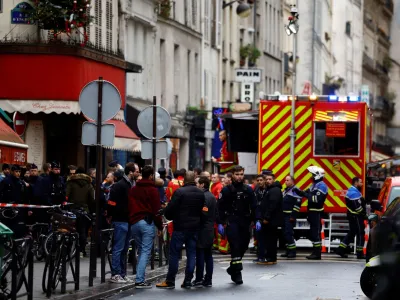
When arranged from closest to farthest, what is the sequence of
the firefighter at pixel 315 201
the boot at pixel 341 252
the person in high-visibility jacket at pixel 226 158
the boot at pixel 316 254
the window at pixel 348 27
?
the boot at pixel 316 254, the firefighter at pixel 315 201, the boot at pixel 341 252, the person in high-visibility jacket at pixel 226 158, the window at pixel 348 27

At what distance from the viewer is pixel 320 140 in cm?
2853

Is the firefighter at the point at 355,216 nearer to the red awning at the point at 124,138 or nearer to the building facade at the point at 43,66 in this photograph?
the building facade at the point at 43,66

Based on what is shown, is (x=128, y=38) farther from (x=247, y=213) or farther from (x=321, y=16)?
(x=321, y=16)

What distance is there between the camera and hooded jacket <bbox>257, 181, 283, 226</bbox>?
24531mm

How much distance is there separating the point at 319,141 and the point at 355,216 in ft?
7.55

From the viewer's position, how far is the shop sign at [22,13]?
2980cm

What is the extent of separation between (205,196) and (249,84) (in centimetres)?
3137

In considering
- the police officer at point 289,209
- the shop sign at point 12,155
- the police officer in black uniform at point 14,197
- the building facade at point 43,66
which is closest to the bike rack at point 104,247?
the shop sign at point 12,155

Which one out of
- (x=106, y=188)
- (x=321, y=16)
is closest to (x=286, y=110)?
(x=106, y=188)

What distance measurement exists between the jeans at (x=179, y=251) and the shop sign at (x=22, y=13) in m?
11.6

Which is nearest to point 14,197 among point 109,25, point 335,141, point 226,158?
point 335,141

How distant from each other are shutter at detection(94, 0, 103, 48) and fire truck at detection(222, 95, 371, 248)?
22.3ft

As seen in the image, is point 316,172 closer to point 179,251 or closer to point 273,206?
point 273,206

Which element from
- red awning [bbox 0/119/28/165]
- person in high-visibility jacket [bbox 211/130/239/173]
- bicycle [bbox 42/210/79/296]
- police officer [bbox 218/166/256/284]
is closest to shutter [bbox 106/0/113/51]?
person in high-visibility jacket [bbox 211/130/239/173]
